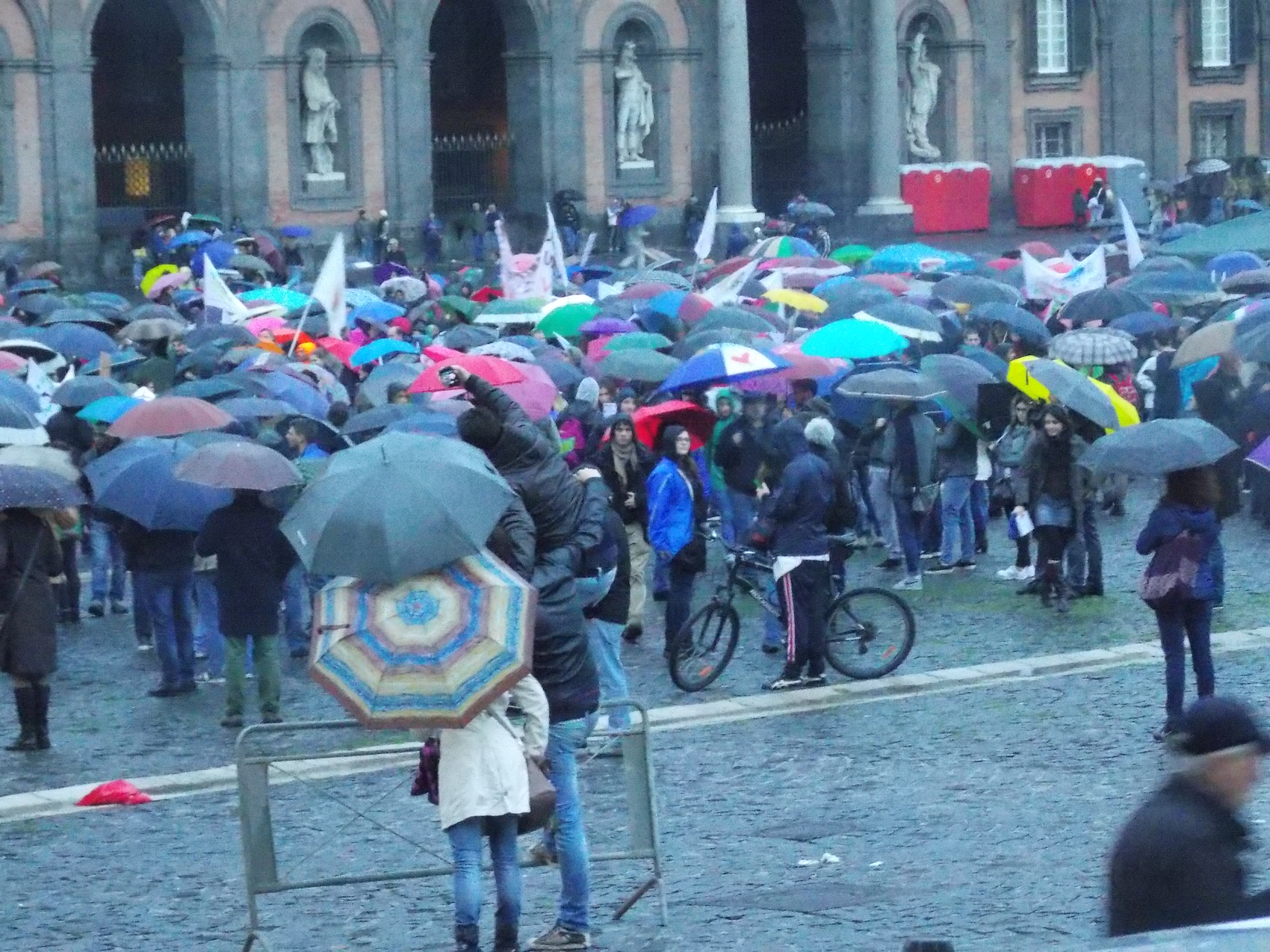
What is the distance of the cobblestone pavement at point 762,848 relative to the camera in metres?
9.15

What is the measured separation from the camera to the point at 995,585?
16984mm

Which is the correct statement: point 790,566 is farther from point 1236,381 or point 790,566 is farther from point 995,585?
point 1236,381

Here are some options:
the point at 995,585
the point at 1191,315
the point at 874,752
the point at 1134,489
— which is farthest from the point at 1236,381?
the point at 874,752

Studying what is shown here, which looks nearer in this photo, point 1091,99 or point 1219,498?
point 1219,498

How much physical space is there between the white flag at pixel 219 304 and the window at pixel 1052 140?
100ft

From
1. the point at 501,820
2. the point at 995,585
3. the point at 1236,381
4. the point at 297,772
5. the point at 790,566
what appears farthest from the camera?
the point at 1236,381

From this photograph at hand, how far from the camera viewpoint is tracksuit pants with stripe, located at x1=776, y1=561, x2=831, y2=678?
13664 millimetres

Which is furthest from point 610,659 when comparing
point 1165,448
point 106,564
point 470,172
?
point 470,172

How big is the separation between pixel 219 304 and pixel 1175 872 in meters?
17.5

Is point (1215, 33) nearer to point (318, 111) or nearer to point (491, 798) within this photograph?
point (318, 111)

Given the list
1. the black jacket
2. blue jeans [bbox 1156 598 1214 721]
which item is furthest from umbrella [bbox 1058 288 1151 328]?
the black jacket

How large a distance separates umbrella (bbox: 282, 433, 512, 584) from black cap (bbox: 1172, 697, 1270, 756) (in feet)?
10.1

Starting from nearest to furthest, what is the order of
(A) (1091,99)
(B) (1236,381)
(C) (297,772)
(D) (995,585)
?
(C) (297,772) → (D) (995,585) → (B) (1236,381) → (A) (1091,99)

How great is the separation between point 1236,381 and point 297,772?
33.2 ft
